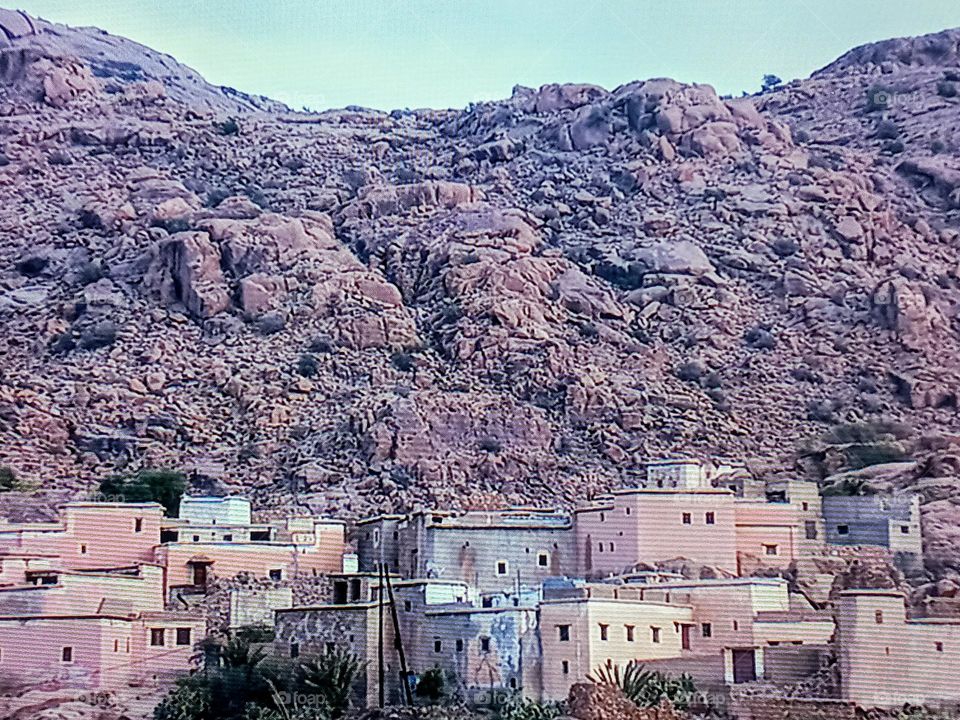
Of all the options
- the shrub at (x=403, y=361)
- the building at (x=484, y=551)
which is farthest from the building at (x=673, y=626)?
the shrub at (x=403, y=361)

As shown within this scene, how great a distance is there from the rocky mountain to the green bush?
27.0 inches

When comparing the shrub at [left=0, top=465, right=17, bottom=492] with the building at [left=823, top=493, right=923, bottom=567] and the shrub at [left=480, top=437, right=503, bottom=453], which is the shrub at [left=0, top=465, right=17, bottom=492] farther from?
the building at [left=823, top=493, right=923, bottom=567]

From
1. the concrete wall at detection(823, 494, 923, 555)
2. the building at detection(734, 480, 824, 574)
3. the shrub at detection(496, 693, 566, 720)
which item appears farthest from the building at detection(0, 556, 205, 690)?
the concrete wall at detection(823, 494, 923, 555)

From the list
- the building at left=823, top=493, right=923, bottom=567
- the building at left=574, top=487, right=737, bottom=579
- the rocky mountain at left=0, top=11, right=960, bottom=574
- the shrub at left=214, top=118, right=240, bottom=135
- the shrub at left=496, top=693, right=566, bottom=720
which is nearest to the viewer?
the shrub at left=496, top=693, right=566, bottom=720

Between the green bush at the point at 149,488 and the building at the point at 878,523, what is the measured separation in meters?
7.13

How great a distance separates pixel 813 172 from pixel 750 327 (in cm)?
600

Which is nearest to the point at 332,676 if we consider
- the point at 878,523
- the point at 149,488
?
the point at 878,523

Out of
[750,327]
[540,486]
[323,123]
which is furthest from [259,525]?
[323,123]

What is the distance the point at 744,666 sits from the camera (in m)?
16.7

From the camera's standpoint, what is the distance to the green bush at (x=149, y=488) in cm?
2317

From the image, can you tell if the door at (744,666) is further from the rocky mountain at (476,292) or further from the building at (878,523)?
the rocky mountain at (476,292)

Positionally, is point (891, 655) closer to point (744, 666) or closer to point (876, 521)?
point (744, 666)

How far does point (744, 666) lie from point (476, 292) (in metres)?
14.3

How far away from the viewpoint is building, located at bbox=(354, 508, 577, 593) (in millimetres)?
19922
